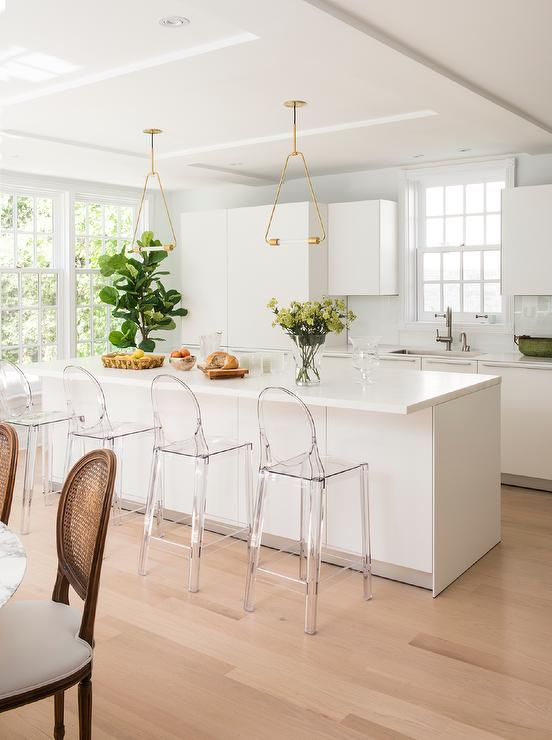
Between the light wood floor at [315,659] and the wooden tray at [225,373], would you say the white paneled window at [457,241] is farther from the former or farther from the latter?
the light wood floor at [315,659]

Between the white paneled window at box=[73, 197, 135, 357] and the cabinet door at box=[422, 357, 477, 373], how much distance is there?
3428mm

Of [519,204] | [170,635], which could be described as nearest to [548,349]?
[519,204]

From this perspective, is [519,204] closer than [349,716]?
No

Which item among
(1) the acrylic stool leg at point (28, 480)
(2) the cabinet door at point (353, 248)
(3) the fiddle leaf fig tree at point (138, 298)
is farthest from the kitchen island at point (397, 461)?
(3) the fiddle leaf fig tree at point (138, 298)

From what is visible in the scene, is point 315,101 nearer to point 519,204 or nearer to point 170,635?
point 519,204

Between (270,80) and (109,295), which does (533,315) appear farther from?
(109,295)

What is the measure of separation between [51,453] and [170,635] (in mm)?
2699

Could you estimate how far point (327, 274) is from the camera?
22.2 ft

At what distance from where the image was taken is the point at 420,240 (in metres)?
6.75

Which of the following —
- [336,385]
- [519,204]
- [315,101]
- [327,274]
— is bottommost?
[336,385]

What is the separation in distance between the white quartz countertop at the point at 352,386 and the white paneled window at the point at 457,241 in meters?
2.29

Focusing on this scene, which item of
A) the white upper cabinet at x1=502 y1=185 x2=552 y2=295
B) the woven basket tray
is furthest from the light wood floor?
the white upper cabinet at x1=502 y1=185 x2=552 y2=295

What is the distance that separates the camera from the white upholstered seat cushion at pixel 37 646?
1861 mm

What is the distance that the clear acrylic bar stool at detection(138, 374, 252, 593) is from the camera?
148 inches
